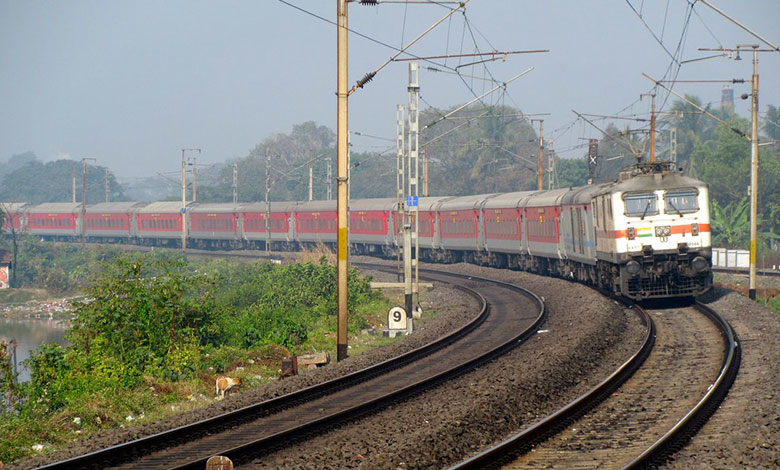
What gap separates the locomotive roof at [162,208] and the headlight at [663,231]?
60.0m

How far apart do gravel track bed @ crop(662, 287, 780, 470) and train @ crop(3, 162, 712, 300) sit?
5527 millimetres

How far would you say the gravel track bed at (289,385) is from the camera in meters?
11.7

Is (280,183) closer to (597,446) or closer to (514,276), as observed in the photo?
(514,276)

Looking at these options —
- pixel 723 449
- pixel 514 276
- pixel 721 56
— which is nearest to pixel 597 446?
pixel 723 449

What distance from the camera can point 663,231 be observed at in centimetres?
2478

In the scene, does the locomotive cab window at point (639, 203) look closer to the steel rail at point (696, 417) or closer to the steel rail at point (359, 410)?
the steel rail at point (359, 410)

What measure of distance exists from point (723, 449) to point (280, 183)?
130579 mm

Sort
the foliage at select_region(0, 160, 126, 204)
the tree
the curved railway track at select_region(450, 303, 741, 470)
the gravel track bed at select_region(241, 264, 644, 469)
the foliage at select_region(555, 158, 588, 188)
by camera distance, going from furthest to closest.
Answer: the foliage at select_region(0, 160, 126, 204) < the tree < the foliage at select_region(555, 158, 588, 188) < the gravel track bed at select_region(241, 264, 644, 469) < the curved railway track at select_region(450, 303, 741, 470)

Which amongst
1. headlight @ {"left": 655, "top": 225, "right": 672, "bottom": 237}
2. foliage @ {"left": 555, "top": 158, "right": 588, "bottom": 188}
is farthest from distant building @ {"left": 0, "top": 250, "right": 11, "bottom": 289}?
foliage @ {"left": 555, "top": 158, "right": 588, "bottom": 188}

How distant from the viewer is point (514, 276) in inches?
1626

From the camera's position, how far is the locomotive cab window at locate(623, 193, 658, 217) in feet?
81.1

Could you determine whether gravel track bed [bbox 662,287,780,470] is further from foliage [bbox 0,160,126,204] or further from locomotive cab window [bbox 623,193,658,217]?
foliage [bbox 0,160,126,204]

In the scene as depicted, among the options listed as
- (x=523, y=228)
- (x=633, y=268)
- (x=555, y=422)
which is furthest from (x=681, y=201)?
(x=523, y=228)

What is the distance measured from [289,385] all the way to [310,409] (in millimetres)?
1958
